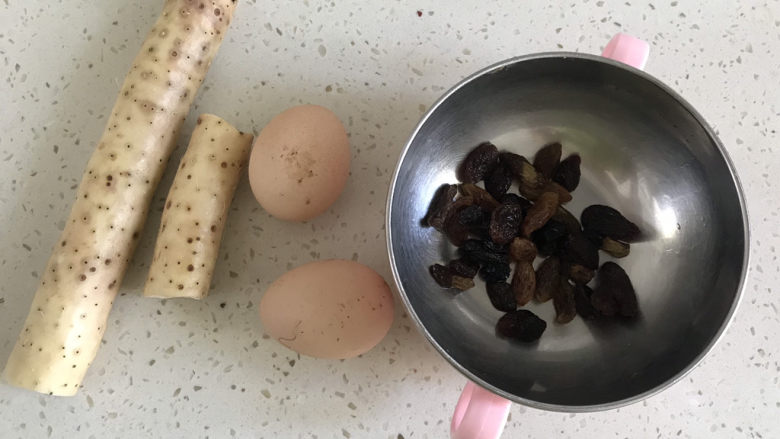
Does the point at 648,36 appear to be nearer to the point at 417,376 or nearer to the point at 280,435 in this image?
the point at 417,376

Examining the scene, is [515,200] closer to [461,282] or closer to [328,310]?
[461,282]

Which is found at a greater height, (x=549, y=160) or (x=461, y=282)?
(x=549, y=160)

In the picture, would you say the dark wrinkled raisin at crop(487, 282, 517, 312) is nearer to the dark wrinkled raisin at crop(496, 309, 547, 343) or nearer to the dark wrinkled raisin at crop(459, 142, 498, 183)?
the dark wrinkled raisin at crop(496, 309, 547, 343)

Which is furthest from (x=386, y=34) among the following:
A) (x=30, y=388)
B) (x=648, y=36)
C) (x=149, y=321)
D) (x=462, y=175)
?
(x=30, y=388)

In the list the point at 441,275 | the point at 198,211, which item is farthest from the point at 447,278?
the point at 198,211

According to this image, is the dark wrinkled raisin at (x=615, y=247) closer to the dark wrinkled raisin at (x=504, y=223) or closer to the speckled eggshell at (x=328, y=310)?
the dark wrinkled raisin at (x=504, y=223)

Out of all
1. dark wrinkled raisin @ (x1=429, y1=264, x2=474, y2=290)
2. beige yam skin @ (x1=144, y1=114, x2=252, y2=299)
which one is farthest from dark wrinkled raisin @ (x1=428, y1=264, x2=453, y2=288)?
beige yam skin @ (x1=144, y1=114, x2=252, y2=299)

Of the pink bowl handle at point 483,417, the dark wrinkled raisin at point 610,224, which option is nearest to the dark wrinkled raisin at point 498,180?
the dark wrinkled raisin at point 610,224
